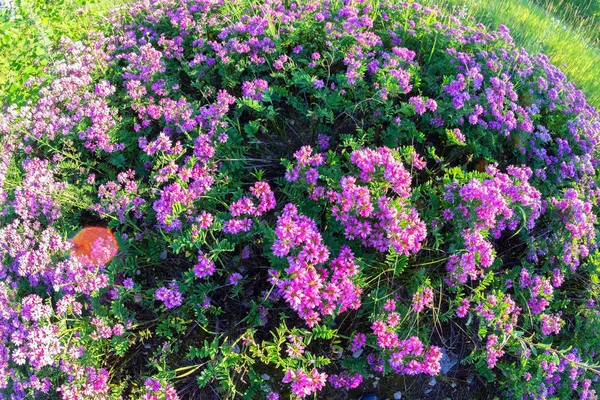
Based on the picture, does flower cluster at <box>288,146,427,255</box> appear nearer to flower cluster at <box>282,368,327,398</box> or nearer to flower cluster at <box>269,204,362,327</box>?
flower cluster at <box>269,204,362,327</box>

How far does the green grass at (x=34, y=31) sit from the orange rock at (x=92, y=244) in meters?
2.41

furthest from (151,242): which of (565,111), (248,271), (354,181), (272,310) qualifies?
(565,111)

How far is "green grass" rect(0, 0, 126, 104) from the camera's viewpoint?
5027 mm

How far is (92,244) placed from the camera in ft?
9.92

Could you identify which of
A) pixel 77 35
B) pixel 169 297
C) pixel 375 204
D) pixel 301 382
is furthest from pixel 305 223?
pixel 77 35

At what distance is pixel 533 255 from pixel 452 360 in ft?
3.06

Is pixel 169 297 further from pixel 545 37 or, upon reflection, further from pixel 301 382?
pixel 545 37

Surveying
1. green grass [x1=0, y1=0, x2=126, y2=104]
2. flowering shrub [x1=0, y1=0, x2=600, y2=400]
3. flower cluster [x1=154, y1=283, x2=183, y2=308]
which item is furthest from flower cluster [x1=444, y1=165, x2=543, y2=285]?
green grass [x1=0, y1=0, x2=126, y2=104]

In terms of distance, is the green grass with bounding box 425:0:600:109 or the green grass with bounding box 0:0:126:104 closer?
the green grass with bounding box 0:0:126:104

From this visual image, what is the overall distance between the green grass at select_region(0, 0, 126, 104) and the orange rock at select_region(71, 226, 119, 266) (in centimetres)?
241

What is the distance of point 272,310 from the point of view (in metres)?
3.03

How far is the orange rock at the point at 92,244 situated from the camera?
9.52 ft

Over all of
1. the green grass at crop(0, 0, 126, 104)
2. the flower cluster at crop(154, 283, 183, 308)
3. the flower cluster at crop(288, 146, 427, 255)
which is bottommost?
the green grass at crop(0, 0, 126, 104)

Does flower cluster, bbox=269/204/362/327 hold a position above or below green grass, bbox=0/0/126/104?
above
